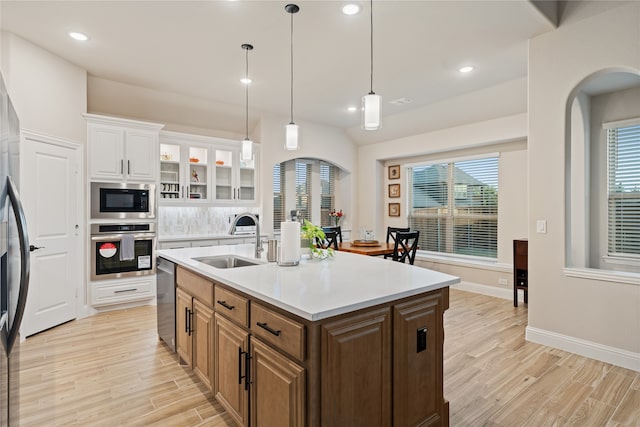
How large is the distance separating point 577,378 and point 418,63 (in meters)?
3.37

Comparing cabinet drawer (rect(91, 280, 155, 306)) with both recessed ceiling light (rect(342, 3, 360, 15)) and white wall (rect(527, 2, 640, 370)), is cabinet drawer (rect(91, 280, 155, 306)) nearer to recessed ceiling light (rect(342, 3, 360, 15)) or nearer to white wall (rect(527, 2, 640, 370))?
recessed ceiling light (rect(342, 3, 360, 15))

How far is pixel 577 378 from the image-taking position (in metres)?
2.63

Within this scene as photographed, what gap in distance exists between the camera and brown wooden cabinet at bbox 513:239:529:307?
4.38m

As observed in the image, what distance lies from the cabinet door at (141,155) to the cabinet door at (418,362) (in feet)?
13.6

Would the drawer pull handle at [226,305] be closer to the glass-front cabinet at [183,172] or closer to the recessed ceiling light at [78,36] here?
the recessed ceiling light at [78,36]

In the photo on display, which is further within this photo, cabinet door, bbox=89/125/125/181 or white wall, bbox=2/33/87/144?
cabinet door, bbox=89/125/125/181

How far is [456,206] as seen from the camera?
231 inches

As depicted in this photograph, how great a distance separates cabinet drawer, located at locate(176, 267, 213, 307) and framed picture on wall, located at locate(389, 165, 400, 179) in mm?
5001

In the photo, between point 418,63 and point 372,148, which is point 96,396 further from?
point 372,148

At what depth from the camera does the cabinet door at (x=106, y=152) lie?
4207 millimetres

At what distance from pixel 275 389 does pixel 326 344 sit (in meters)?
0.38

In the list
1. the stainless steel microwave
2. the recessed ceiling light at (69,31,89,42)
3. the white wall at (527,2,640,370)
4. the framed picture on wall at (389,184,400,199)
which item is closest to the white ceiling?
the recessed ceiling light at (69,31,89,42)

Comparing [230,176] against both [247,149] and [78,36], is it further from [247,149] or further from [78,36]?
[78,36]

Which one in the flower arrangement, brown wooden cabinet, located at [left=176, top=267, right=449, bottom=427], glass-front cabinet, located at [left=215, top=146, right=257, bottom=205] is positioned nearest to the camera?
brown wooden cabinet, located at [left=176, top=267, right=449, bottom=427]
